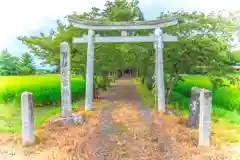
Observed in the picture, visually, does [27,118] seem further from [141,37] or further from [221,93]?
[221,93]

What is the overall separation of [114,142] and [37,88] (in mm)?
1877

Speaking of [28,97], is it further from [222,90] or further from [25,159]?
[222,90]

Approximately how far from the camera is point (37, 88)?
422cm

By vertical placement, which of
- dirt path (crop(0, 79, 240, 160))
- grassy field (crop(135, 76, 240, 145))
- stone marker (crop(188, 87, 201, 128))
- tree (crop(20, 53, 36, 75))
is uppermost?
tree (crop(20, 53, 36, 75))

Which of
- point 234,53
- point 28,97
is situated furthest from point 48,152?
point 234,53

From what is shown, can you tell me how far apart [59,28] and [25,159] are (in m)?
4.06

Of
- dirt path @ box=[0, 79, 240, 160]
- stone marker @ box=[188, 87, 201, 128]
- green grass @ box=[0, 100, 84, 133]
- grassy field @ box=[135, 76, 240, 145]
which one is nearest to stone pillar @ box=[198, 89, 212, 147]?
dirt path @ box=[0, 79, 240, 160]

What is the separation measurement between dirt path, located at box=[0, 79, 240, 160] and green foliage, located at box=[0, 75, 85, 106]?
550 mm

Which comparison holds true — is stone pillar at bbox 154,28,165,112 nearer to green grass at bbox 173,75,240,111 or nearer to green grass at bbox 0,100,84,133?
green grass at bbox 173,75,240,111

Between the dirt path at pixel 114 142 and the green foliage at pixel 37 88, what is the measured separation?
550mm

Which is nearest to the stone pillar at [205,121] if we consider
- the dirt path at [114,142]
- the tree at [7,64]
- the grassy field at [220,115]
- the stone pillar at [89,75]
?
the dirt path at [114,142]

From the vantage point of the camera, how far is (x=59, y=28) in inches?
240

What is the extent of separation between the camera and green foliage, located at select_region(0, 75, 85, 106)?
9.67ft

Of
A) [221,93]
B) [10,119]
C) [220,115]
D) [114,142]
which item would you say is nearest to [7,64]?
[114,142]
